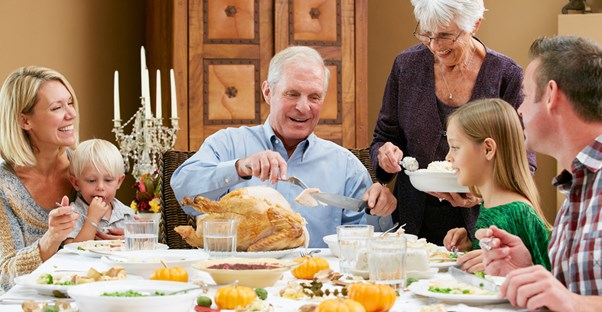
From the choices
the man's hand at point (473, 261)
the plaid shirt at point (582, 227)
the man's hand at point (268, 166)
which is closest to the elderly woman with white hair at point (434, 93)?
the man's hand at point (268, 166)

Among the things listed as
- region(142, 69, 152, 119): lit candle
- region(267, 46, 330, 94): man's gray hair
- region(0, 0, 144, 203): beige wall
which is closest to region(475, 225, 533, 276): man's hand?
region(267, 46, 330, 94): man's gray hair

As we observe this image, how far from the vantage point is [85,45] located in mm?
5980

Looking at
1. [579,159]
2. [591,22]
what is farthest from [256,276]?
[591,22]

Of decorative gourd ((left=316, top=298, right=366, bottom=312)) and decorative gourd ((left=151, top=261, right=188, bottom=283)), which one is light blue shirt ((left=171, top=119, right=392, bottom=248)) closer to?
decorative gourd ((left=151, top=261, right=188, bottom=283))

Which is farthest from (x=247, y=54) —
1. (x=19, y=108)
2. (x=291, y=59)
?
(x=19, y=108)

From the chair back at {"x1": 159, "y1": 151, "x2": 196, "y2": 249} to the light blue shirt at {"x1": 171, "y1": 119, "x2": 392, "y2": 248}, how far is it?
0.34ft

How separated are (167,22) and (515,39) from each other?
2.48 m

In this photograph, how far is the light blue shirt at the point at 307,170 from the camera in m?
3.04

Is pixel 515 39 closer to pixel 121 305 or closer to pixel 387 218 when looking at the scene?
pixel 387 218

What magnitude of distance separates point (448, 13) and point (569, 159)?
1.31 m

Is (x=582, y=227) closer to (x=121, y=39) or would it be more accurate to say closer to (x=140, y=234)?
(x=140, y=234)

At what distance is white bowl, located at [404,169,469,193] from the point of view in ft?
8.84

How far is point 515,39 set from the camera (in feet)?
20.4

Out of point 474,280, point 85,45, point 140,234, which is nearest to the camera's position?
point 474,280
